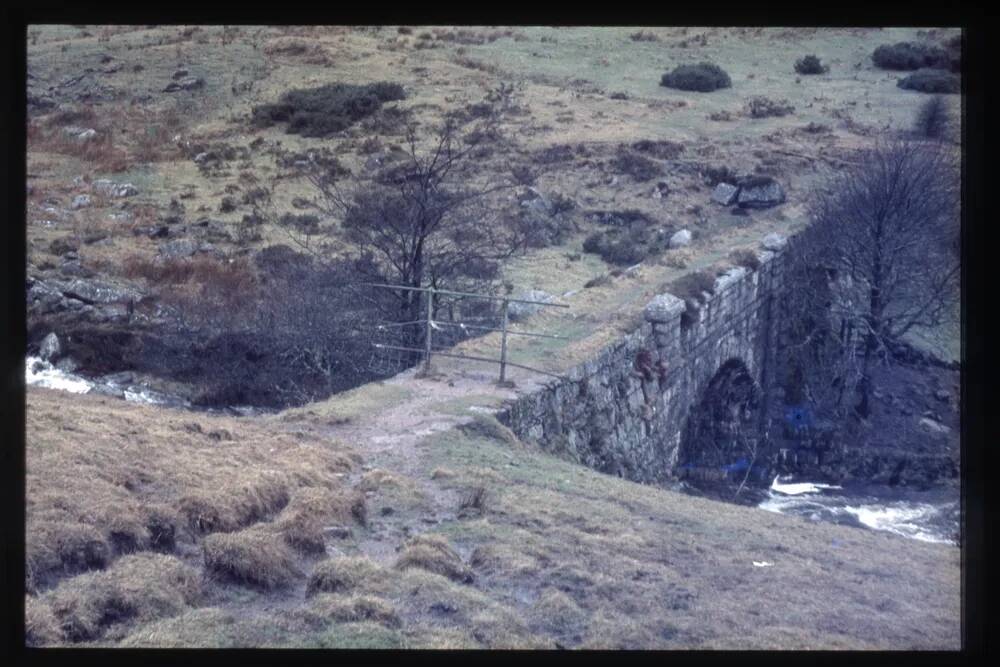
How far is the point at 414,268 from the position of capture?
14.1 meters

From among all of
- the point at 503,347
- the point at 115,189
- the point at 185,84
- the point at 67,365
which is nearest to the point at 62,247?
the point at 115,189

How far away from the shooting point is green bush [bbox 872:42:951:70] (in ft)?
72.7

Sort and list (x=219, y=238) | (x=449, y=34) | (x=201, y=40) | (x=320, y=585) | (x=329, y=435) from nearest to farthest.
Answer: (x=320, y=585), (x=329, y=435), (x=219, y=238), (x=201, y=40), (x=449, y=34)

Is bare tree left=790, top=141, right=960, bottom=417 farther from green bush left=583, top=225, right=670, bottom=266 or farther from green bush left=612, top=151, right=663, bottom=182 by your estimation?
green bush left=612, top=151, right=663, bottom=182

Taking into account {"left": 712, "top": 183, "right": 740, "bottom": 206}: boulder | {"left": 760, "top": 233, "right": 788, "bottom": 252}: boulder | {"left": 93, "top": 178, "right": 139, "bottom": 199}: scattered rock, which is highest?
{"left": 93, "top": 178, "right": 139, "bottom": 199}: scattered rock

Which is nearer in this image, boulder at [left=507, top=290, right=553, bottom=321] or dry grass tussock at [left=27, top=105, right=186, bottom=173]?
boulder at [left=507, top=290, right=553, bottom=321]

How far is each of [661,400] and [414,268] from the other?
3532 millimetres

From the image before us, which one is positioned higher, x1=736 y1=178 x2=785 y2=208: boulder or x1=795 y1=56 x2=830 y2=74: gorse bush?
x1=795 y1=56 x2=830 y2=74: gorse bush

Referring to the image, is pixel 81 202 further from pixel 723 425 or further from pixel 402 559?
pixel 402 559

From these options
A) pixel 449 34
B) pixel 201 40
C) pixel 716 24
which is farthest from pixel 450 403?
pixel 449 34

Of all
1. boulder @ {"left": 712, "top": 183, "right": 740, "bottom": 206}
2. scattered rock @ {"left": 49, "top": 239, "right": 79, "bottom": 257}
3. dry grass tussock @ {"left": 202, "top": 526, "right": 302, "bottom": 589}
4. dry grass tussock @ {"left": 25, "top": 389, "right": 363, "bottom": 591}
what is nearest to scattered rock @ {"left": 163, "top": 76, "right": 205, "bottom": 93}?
scattered rock @ {"left": 49, "top": 239, "right": 79, "bottom": 257}

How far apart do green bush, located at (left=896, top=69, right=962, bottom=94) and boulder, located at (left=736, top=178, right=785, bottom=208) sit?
3327mm

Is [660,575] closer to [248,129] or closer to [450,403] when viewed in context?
[450,403]

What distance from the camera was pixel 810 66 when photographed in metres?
23.0
